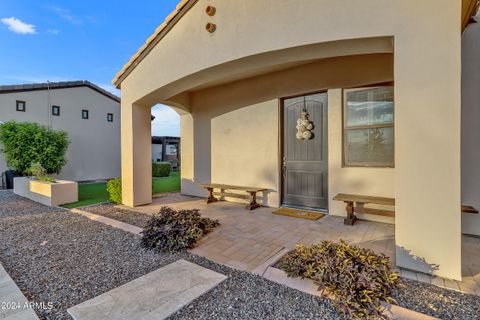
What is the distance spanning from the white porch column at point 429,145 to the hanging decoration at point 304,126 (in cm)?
270

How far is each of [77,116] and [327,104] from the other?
12.8 meters

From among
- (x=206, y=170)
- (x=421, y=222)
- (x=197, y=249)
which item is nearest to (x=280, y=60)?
(x=421, y=222)

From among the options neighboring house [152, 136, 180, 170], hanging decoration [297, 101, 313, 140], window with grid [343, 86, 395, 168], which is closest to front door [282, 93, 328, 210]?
hanging decoration [297, 101, 313, 140]

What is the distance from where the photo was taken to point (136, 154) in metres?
5.98

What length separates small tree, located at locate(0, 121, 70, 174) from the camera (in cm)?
858

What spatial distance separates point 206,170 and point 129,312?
5.36 meters

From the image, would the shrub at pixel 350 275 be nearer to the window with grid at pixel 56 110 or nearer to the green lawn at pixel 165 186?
the green lawn at pixel 165 186

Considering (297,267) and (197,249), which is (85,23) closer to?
(197,249)

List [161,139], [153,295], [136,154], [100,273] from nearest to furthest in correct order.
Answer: [153,295] < [100,273] < [136,154] < [161,139]

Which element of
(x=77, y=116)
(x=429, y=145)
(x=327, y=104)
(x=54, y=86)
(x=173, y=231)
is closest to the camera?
(x=429, y=145)

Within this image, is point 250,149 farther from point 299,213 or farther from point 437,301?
point 437,301

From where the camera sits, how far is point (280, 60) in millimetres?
3764

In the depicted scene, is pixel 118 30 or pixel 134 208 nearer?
pixel 134 208

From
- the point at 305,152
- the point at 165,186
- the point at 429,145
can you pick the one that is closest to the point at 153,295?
the point at 429,145
